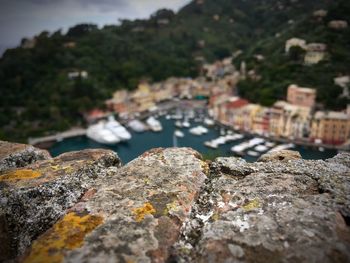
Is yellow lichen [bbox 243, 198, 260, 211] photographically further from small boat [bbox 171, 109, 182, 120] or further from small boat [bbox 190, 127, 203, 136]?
small boat [bbox 171, 109, 182, 120]

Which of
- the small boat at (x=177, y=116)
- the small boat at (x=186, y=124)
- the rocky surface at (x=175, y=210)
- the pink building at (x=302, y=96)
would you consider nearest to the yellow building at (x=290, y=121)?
the pink building at (x=302, y=96)

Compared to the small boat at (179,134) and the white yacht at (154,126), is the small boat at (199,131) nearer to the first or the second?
the small boat at (179,134)

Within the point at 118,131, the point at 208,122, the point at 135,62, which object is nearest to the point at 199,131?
the point at 208,122

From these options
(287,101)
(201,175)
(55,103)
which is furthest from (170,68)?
(201,175)

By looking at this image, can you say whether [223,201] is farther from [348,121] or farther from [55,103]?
[55,103]

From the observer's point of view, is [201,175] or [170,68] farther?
[170,68]
